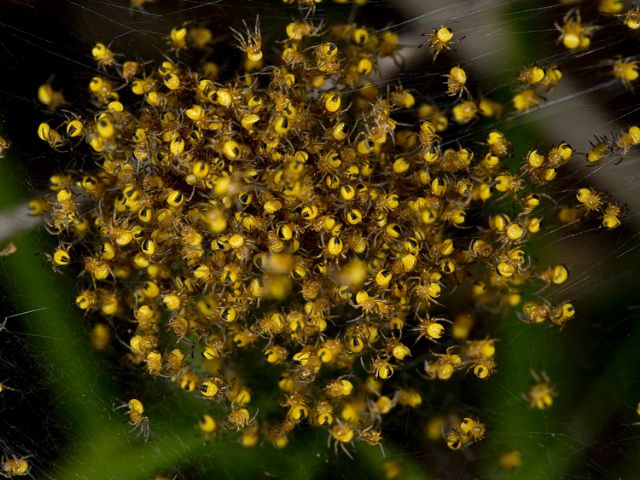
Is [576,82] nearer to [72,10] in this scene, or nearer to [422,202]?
[422,202]

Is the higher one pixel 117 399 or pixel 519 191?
pixel 519 191

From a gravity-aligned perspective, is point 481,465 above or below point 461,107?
below

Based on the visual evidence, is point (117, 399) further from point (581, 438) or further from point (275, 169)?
point (581, 438)

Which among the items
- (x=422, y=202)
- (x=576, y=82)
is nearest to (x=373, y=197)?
(x=422, y=202)

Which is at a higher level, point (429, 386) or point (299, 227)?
point (299, 227)

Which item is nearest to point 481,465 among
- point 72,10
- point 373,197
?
point 373,197

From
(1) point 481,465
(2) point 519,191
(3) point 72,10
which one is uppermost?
(3) point 72,10
